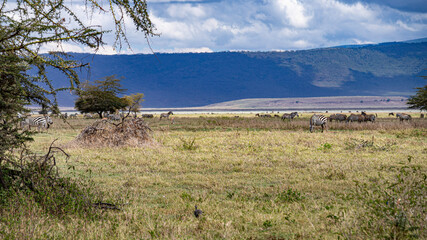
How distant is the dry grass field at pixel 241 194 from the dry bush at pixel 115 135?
709 mm

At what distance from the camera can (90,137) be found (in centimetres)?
1983

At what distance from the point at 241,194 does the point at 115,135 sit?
11.7 metres

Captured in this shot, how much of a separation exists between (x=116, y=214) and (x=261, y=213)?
3014 mm

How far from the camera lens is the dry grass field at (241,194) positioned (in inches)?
245

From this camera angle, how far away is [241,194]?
31.9ft

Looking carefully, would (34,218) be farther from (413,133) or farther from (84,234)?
(413,133)

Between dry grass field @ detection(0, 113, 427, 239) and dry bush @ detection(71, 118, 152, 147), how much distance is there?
0.71 metres

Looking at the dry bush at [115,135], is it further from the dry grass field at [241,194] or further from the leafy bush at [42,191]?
the leafy bush at [42,191]

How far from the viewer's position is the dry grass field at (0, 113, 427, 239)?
6.22m

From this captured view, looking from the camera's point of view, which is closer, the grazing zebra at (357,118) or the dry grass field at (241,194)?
the dry grass field at (241,194)

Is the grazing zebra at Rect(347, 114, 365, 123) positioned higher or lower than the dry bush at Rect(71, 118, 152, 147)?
lower

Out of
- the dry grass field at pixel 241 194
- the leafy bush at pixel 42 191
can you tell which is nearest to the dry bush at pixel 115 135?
the dry grass field at pixel 241 194

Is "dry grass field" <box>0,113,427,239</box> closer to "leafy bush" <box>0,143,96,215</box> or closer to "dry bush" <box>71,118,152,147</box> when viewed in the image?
"leafy bush" <box>0,143,96,215</box>

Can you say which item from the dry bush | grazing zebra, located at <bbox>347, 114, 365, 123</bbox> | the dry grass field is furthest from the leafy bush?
grazing zebra, located at <bbox>347, 114, 365, 123</bbox>
